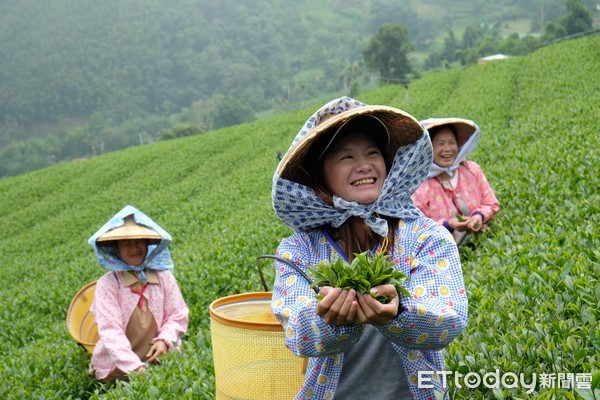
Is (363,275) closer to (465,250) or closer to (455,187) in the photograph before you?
(455,187)

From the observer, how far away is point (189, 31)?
129m

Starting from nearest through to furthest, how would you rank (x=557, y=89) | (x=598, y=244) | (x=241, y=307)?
(x=241, y=307) → (x=598, y=244) → (x=557, y=89)

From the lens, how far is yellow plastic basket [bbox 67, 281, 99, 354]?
17.8 feet

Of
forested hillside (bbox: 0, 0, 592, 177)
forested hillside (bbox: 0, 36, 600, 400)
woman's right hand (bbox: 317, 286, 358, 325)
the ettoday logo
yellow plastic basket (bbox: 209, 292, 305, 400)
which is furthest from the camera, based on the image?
forested hillside (bbox: 0, 0, 592, 177)

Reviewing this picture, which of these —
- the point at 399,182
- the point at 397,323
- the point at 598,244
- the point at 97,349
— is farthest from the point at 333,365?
the point at 97,349

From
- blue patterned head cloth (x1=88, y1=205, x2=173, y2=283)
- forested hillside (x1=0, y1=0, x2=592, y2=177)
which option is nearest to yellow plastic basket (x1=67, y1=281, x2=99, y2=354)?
blue patterned head cloth (x1=88, y1=205, x2=173, y2=283)

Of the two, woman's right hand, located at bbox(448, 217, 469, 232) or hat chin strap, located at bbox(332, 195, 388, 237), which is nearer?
hat chin strap, located at bbox(332, 195, 388, 237)

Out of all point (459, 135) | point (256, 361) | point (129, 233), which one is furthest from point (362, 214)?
point (459, 135)

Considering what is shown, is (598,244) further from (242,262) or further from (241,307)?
(242,262)

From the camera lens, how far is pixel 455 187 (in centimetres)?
550

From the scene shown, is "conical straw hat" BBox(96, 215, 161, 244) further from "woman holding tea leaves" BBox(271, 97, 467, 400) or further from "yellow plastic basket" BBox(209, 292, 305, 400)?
"woman holding tea leaves" BBox(271, 97, 467, 400)

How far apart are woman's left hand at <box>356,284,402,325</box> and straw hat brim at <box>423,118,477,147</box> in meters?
3.58

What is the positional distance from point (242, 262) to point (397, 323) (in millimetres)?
6019

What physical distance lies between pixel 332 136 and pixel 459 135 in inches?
135
